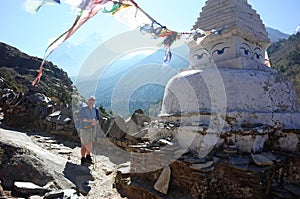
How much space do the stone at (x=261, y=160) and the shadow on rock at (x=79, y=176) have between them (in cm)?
321

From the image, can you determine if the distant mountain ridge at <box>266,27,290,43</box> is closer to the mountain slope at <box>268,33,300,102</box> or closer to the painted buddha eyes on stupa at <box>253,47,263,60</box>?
the mountain slope at <box>268,33,300,102</box>

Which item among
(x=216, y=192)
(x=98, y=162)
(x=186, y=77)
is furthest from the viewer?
(x=98, y=162)

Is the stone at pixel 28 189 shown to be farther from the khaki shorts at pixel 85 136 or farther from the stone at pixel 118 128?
the stone at pixel 118 128

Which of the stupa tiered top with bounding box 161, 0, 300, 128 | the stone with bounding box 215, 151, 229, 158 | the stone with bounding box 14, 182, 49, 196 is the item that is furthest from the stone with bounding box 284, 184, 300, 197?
the stone with bounding box 14, 182, 49, 196

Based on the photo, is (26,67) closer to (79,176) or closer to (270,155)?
(79,176)

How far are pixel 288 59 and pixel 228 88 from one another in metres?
41.4

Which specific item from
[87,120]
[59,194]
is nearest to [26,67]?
[87,120]

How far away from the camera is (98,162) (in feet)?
21.2

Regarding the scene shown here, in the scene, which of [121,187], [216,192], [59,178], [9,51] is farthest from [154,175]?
[9,51]

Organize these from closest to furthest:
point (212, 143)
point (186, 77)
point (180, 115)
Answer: point (212, 143)
point (180, 115)
point (186, 77)

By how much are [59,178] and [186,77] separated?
3688 mm

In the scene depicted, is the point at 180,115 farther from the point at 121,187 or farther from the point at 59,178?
the point at 59,178

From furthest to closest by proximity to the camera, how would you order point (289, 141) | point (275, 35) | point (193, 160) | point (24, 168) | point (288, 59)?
point (275, 35) < point (288, 59) < point (289, 141) < point (193, 160) < point (24, 168)

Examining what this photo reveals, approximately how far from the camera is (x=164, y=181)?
4520mm
